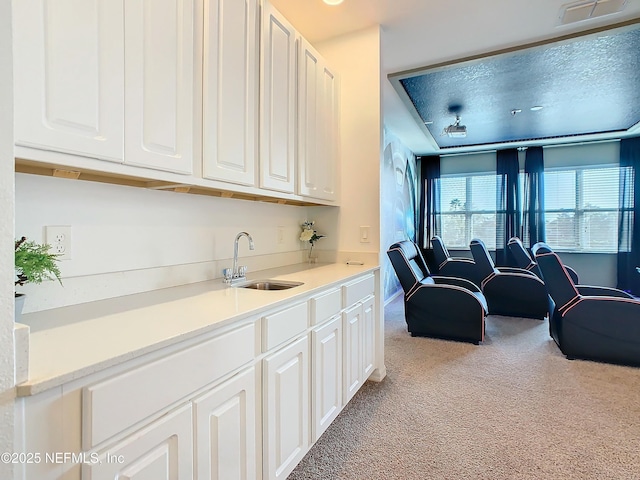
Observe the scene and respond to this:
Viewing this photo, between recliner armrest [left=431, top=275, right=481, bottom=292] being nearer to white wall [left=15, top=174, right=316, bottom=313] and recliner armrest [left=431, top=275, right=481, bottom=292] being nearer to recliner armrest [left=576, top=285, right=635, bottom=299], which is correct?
recliner armrest [left=576, top=285, right=635, bottom=299]

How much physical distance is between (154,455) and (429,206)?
670 cm

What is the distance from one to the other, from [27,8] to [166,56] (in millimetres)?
454

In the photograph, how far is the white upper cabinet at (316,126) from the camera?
88.0 inches

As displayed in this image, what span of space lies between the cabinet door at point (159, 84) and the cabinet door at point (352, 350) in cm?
127

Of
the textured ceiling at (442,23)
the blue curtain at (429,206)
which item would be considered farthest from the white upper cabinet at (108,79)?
the blue curtain at (429,206)

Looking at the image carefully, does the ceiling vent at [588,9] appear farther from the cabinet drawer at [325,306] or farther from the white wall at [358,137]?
the cabinet drawer at [325,306]

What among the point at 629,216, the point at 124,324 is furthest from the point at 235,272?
the point at 629,216

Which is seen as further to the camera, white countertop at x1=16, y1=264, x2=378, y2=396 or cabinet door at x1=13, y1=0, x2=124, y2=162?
cabinet door at x1=13, y1=0, x2=124, y2=162

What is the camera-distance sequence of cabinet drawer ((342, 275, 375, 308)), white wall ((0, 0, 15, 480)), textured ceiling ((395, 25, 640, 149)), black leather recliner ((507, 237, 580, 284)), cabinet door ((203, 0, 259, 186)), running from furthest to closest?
black leather recliner ((507, 237, 580, 284))
textured ceiling ((395, 25, 640, 149))
cabinet drawer ((342, 275, 375, 308))
cabinet door ((203, 0, 259, 186))
white wall ((0, 0, 15, 480))

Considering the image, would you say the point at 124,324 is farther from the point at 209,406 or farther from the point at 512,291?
the point at 512,291

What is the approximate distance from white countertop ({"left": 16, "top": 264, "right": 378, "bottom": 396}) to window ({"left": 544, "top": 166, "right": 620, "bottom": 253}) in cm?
606

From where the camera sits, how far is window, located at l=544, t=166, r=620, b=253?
18.8 ft

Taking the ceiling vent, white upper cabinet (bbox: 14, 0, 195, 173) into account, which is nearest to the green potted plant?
white upper cabinet (bbox: 14, 0, 195, 173)

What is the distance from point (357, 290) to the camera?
7.29 feet
